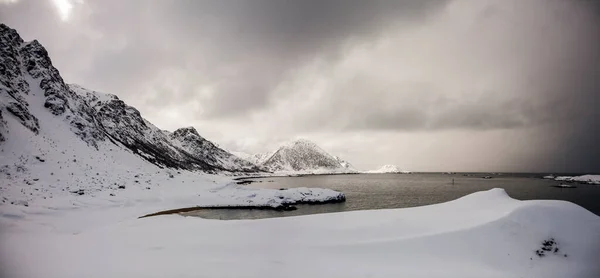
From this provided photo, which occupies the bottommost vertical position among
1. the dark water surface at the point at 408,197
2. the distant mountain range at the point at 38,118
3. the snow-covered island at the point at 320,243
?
the dark water surface at the point at 408,197

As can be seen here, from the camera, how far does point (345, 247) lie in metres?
12.4

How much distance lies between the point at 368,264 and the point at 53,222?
76.0 ft

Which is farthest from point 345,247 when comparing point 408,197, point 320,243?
point 408,197

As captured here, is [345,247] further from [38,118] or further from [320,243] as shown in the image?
[38,118]

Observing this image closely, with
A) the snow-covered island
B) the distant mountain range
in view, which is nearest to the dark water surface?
the snow-covered island

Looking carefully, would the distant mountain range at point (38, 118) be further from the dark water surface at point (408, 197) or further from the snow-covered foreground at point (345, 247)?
the snow-covered foreground at point (345, 247)

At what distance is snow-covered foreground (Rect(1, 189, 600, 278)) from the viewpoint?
32.1 feet

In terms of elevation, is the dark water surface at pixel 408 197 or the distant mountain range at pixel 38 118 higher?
the distant mountain range at pixel 38 118

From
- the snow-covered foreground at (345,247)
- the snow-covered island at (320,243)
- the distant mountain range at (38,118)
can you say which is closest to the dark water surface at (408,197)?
the snow-covered island at (320,243)

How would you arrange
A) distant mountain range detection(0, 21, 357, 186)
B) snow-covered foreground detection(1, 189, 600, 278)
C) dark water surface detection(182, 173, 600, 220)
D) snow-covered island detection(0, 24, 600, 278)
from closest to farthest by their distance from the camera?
1. snow-covered foreground detection(1, 189, 600, 278)
2. snow-covered island detection(0, 24, 600, 278)
3. distant mountain range detection(0, 21, 357, 186)
4. dark water surface detection(182, 173, 600, 220)

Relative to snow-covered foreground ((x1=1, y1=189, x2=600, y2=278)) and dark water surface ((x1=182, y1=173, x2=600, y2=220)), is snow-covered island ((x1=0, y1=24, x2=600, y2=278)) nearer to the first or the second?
snow-covered foreground ((x1=1, y1=189, x2=600, y2=278))

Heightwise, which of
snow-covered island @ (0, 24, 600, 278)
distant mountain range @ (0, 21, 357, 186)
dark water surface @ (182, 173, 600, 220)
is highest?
distant mountain range @ (0, 21, 357, 186)

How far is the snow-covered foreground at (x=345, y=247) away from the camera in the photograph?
9.79m

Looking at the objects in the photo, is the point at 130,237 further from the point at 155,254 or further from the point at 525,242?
the point at 525,242
